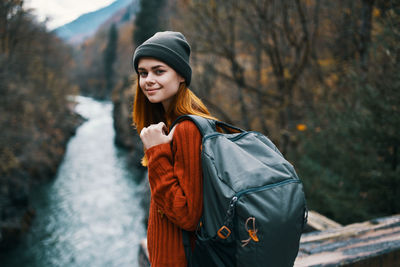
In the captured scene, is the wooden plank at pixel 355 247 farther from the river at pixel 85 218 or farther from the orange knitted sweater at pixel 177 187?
the river at pixel 85 218

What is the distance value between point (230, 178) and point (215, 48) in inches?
353

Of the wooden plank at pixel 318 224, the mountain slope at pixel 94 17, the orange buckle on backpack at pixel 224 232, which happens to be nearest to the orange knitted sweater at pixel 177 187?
the orange buckle on backpack at pixel 224 232

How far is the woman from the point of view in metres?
1.24

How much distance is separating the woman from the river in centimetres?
1004

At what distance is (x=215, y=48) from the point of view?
961cm

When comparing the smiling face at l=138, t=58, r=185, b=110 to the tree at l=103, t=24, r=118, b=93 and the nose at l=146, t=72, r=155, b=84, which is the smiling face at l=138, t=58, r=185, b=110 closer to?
the nose at l=146, t=72, r=155, b=84

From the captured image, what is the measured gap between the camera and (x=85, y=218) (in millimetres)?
13000

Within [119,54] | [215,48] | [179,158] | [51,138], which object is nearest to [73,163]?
[51,138]

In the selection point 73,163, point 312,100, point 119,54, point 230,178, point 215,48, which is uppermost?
point 230,178

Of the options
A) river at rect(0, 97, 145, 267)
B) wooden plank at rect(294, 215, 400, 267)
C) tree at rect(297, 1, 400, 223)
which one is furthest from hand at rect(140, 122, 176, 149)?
river at rect(0, 97, 145, 267)

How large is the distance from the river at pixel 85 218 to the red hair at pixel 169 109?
998 cm

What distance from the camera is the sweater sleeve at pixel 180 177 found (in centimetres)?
123

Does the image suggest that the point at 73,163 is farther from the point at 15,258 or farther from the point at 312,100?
the point at 312,100

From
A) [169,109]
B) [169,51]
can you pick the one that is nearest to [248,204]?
[169,109]
